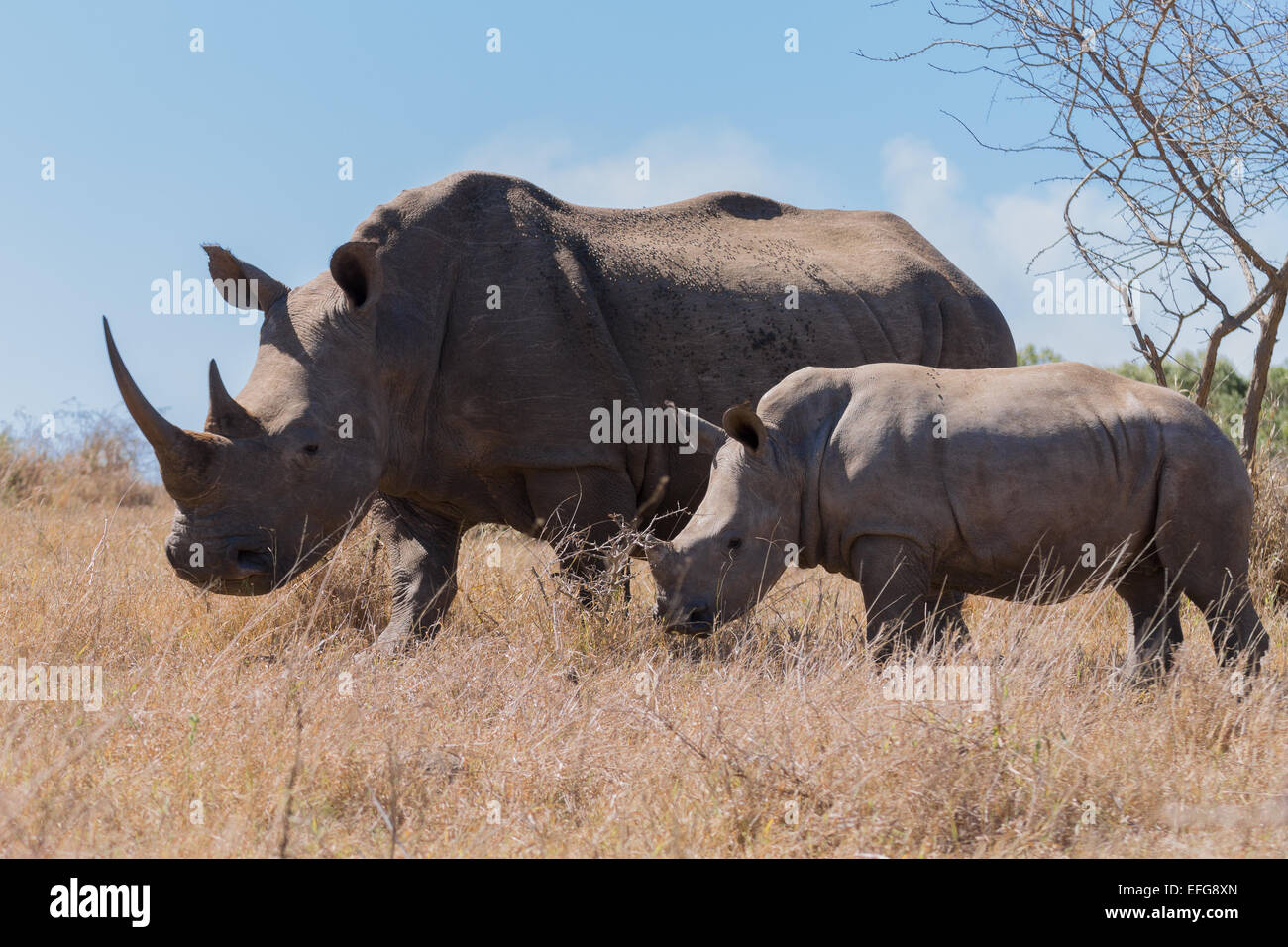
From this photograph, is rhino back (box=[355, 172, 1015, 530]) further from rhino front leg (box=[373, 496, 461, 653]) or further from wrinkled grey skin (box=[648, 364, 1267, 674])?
wrinkled grey skin (box=[648, 364, 1267, 674])

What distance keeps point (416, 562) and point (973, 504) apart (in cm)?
297

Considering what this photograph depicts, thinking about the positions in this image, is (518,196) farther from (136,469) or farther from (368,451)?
(136,469)

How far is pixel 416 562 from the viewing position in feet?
22.5

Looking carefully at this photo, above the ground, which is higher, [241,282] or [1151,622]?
[241,282]

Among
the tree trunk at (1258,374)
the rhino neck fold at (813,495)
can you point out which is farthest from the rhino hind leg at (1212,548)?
the tree trunk at (1258,374)

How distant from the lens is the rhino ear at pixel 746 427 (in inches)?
209

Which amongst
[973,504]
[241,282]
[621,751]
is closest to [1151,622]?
[973,504]

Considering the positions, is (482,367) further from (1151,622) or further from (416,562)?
(1151,622)

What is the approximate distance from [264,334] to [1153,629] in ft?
13.6

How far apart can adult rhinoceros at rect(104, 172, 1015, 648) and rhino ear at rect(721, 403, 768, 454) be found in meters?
1.04

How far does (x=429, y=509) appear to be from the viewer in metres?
6.93

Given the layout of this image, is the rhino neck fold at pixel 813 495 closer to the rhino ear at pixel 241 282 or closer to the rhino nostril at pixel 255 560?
the rhino nostril at pixel 255 560

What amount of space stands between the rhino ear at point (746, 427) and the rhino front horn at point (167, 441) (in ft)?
7.07
